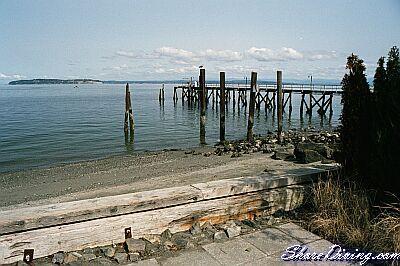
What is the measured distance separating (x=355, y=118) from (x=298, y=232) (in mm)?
1782

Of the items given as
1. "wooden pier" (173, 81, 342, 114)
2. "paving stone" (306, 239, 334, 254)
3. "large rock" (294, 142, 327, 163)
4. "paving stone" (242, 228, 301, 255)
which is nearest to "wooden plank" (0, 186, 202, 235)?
"paving stone" (242, 228, 301, 255)

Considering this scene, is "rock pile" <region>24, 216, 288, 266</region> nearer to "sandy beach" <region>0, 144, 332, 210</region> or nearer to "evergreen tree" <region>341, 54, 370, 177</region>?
"evergreen tree" <region>341, 54, 370, 177</region>

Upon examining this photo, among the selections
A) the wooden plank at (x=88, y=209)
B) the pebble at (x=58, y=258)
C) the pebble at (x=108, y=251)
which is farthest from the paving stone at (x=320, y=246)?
the pebble at (x=58, y=258)

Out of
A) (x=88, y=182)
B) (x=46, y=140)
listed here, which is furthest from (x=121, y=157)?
(x=46, y=140)

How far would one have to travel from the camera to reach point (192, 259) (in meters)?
3.18

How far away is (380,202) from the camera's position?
4.16 meters

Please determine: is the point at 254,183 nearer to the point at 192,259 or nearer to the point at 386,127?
the point at 192,259

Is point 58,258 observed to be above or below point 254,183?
below

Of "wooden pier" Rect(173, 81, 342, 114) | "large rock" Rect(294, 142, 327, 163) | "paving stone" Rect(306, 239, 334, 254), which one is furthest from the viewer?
"wooden pier" Rect(173, 81, 342, 114)

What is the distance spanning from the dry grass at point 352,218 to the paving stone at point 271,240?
0.40 meters

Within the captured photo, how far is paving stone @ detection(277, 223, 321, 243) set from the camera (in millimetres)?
3641

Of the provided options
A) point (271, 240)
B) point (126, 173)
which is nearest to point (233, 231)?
point (271, 240)

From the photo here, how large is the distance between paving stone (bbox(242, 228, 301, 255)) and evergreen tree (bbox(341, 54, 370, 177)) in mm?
1585

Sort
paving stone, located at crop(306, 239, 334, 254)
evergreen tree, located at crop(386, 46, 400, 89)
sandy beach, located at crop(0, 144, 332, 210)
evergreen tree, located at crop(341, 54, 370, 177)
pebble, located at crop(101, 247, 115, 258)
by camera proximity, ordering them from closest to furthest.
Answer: pebble, located at crop(101, 247, 115, 258), paving stone, located at crop(306, 239, 334, 254), evergreen tree, located at crop(386, 46, 400, 89), evergreen tree, located at crop(341, 54, 370, 177), sandy beach, located at crop(0, 144, 332, 210)
